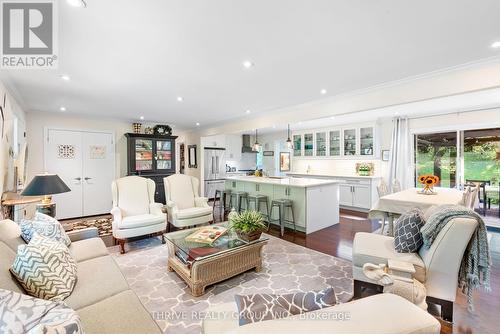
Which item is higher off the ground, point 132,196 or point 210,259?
point 132,196

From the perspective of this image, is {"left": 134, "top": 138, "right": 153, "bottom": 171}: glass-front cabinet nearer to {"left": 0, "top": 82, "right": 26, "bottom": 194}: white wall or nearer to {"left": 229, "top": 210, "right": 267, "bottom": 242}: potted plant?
{"left": 0, "top": 82, "right": 26, "bottom": 194}: white wall

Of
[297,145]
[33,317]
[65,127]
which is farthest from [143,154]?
[33,317]

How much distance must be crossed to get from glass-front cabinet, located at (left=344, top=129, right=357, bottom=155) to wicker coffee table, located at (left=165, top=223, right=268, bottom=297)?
4.73 metres

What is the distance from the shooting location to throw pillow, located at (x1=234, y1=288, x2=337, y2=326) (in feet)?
2.67

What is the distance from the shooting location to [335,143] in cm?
677

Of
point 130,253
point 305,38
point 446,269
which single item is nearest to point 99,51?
point 305,38

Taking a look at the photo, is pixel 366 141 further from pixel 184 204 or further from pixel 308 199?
pixel 184 204

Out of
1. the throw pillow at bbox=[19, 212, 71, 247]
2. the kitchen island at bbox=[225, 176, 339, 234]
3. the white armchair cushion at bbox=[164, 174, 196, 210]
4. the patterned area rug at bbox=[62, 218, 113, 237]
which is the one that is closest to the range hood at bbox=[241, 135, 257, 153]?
the kitchen island at bbox=[225, 176, 339, 234]

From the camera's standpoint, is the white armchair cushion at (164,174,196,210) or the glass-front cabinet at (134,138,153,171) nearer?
the white armchair cushion at (164,174,196,210)

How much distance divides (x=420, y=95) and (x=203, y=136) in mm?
5386

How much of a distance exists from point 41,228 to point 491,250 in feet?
18.3

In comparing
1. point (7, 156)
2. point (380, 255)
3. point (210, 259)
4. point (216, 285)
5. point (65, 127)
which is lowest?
point (216, 285)

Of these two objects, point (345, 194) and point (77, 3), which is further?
point (345, 194)

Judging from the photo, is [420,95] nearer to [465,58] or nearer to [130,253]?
[465,58]
